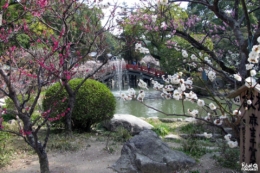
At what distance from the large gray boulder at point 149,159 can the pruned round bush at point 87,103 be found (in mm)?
2241

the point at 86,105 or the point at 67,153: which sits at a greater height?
the point at 86,105

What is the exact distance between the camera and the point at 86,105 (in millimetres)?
5969

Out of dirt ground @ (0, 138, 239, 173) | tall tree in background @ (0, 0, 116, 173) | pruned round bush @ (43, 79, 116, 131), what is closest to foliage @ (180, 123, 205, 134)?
pruned round bush @ (43, 79, 116, 131)

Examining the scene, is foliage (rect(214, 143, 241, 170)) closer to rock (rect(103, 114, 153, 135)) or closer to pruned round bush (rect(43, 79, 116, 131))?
rock (rect(103, 114, 153, 135))

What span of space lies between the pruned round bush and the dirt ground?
121cm

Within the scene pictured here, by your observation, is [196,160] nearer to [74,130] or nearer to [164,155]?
[164,155]

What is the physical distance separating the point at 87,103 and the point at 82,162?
1974 mm

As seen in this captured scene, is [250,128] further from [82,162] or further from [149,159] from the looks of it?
[82,162]

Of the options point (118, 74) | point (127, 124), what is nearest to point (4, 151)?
point (127, 124)

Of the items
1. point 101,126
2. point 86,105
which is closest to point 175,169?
point 86,105

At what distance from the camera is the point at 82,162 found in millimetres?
4168

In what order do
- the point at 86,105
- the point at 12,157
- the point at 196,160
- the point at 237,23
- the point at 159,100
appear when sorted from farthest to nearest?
the point at 159,100
the point at 86,105
the point at 12,157
the point at 196,160
the point at 237,23

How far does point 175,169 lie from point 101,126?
3520mm

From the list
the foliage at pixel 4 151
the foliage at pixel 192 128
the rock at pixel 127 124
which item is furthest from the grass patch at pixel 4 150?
the foliage at pixel 192 128
